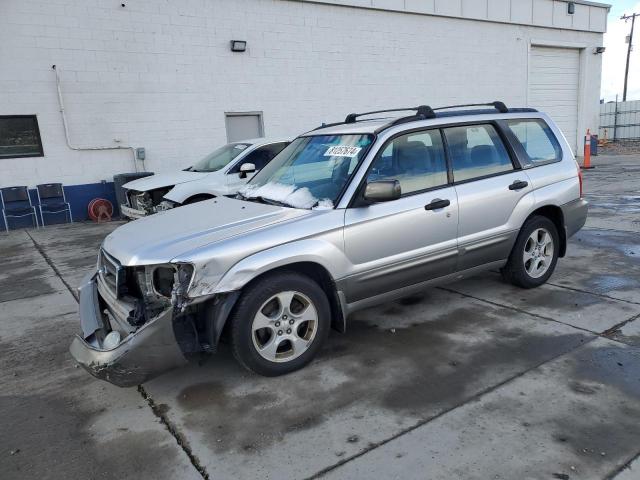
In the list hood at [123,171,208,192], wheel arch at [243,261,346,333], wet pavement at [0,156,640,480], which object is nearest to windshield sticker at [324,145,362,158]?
wheel arch at [243,261,346,333]

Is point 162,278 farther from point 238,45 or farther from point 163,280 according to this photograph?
point 238,45

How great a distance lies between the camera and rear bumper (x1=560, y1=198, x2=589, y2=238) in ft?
16.6

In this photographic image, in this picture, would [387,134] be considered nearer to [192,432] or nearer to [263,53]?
[192,432]

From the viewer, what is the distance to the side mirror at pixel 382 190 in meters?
3.63

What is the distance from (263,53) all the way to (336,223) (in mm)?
10324

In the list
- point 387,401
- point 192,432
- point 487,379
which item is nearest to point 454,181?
point 487,379

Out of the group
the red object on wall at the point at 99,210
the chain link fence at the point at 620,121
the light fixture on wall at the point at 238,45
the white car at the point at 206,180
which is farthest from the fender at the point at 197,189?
the chain link fence at the point at 620,121

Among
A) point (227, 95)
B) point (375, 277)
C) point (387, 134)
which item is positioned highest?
point (227, 95)

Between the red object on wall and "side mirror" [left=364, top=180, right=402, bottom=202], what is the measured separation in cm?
899

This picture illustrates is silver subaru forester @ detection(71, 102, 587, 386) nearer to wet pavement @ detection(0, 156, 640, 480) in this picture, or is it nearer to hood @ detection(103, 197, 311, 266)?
hood @ detection(103, 197, 311, 266)

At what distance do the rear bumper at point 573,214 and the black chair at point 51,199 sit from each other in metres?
9.95

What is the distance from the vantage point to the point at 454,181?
4.30 meters

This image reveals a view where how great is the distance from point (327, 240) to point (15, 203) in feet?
30.9

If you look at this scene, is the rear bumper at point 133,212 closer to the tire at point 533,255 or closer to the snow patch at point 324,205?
the snow patch at point 324,205
